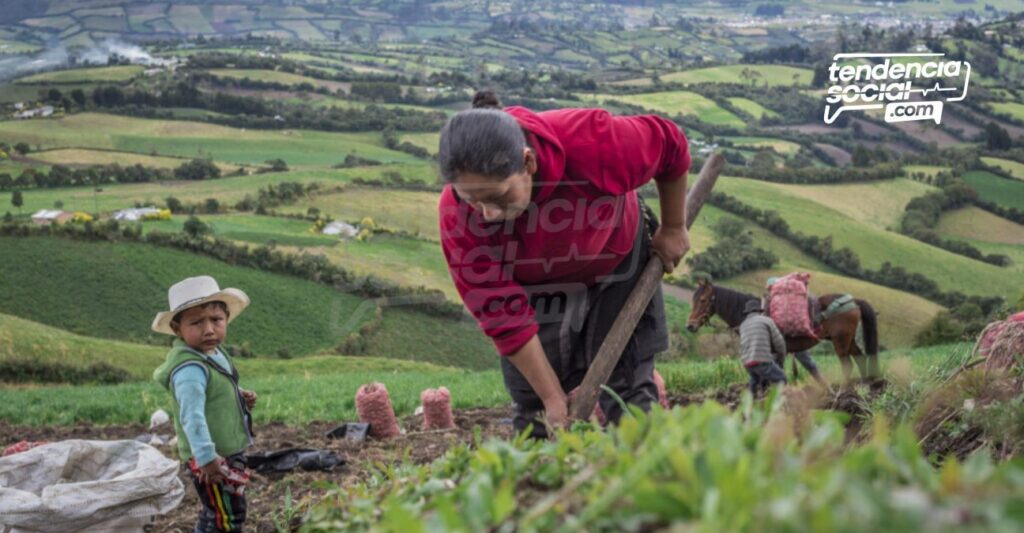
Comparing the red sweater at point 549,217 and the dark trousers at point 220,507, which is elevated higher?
Result: the red sweater at point 549,217

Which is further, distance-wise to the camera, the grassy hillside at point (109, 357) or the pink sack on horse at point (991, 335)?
the grassy hillside at point (109, 357)

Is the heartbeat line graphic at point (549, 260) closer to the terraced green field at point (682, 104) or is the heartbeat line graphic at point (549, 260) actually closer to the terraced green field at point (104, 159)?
the terraced green field at point (104, 159)

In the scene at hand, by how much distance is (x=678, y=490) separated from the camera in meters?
1.08

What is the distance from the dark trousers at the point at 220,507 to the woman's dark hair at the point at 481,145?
1892 mm

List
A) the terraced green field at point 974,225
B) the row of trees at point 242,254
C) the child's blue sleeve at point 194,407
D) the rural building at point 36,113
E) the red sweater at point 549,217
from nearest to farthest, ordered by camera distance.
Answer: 1. the red sweater at point 549,217
2. the child's blue sleeve at point 194,407
3. the row of trees at point 242,254
4. the terraced green field at point 974,225
5. the rural building at point 36,113

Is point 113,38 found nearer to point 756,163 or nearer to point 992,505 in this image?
point 756,163

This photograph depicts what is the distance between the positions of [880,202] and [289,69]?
121ft

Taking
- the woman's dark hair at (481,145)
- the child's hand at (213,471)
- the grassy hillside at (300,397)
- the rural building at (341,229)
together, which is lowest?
the rural building at (341,229)

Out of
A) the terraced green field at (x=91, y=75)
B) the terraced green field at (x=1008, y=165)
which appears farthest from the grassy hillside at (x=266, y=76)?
the terraced green field at (x=1008, y=165)

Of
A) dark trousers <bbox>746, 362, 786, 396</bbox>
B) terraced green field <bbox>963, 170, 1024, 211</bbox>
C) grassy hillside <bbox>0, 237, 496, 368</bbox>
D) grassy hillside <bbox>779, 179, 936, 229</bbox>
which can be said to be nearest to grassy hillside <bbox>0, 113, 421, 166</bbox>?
grassy hillside <bbox>0, 237, 496, 368</bbox>

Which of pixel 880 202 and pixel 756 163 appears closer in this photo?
pixel 880 202

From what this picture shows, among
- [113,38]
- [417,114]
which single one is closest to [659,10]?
[113,38]

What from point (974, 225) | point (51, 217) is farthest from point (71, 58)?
point (974, 225)

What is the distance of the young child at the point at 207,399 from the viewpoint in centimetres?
390
